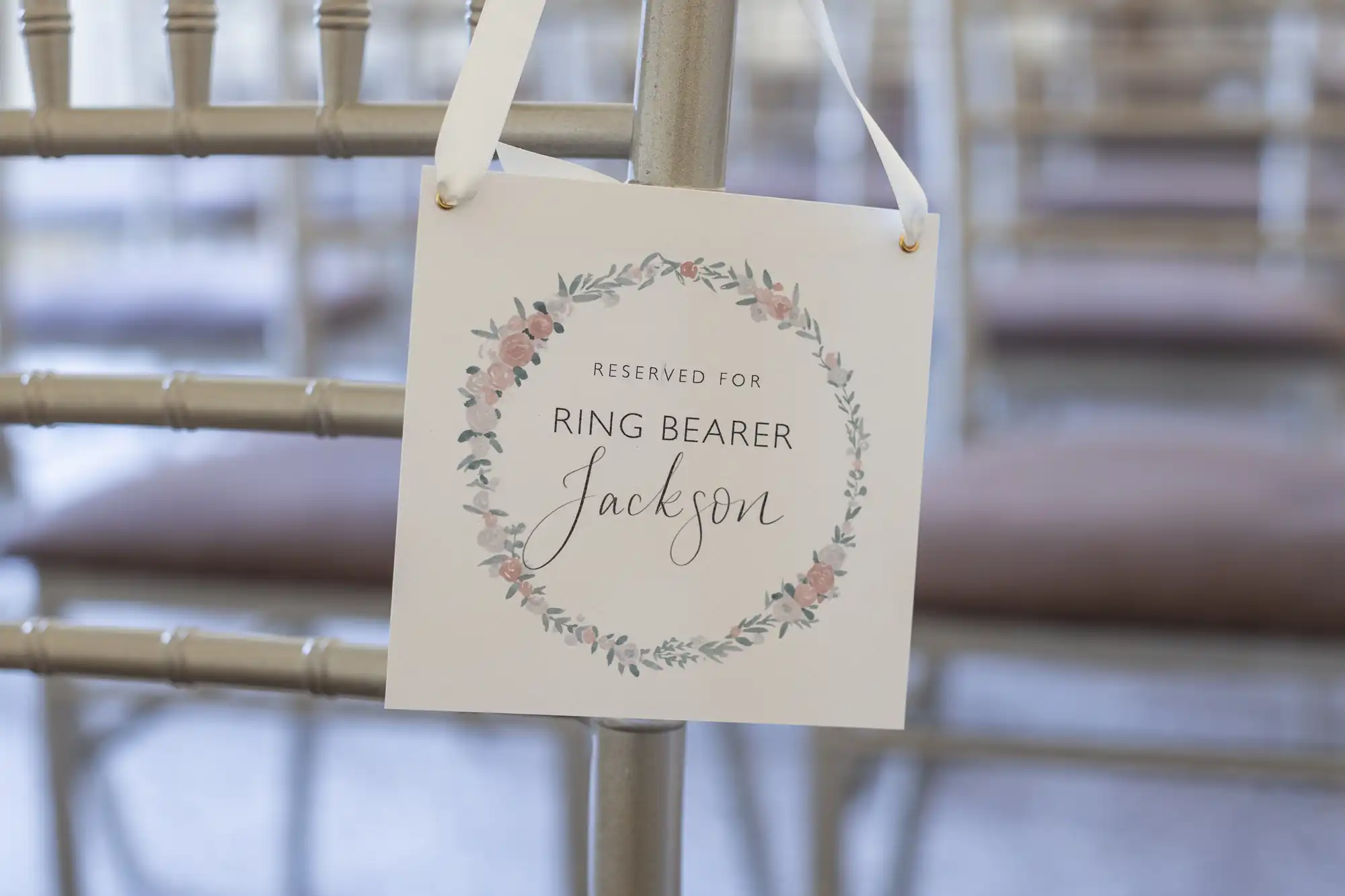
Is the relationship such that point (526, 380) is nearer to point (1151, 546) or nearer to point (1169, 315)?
point (1151, 546)

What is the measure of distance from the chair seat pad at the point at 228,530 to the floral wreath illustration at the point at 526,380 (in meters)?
0.49

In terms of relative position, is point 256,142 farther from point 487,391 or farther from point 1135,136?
point 1135,136

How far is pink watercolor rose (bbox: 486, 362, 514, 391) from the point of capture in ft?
1.12

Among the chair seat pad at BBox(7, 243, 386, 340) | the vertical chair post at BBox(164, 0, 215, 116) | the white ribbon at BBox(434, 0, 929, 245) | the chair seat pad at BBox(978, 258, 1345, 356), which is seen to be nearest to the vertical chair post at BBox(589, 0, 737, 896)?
the white ribbon at BBox(434, 0, 929, 245)

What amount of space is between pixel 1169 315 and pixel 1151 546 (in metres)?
0.80

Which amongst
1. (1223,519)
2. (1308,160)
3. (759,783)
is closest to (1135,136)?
(1308,160)

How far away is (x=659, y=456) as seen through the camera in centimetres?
35

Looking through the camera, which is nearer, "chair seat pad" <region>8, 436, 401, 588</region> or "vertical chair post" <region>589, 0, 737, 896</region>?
"vertical chair post" <region>589, 0, 737, 896</region>

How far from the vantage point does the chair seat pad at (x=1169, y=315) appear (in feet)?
4.75

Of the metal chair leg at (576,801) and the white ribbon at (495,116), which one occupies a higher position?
the white ribbon at (495,116)

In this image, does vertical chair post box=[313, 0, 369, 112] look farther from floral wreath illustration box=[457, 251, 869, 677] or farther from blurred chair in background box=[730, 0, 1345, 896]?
blurred chair in background box=[730, 0, 1345, 896]

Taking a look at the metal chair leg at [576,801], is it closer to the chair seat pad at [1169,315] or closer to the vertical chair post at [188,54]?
the vertical chair post at [188,54]

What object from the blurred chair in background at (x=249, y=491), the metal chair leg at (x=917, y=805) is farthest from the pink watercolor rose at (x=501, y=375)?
the metal chair leg at (x=917, y=805)

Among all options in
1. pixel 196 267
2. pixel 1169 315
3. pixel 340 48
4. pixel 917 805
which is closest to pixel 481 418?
pixel 340 48
